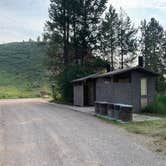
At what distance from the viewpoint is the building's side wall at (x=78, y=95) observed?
88.6ft

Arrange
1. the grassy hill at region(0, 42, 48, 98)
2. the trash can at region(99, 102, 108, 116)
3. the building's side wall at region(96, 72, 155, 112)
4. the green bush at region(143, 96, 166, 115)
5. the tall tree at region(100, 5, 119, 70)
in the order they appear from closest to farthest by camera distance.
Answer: the trash can at region(99, 102, 108, 116), the green bush at region(143, 96, 166, 115), the building's side wall at region(96, 72, 155, 112), the tall tree at region(100, 5, 119, 70), the grassy hill at region(0, 42, 48, 98)

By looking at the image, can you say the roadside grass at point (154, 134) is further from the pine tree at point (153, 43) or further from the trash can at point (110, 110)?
the pine tree at point (153, 43)

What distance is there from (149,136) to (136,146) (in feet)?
5.77

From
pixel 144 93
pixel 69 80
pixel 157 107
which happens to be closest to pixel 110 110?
pixel 157 107

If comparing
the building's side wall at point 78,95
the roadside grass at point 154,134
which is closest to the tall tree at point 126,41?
the building's side wall at point 78,95

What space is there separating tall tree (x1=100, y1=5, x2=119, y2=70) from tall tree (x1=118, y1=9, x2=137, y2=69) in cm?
74

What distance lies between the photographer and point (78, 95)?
2812cm

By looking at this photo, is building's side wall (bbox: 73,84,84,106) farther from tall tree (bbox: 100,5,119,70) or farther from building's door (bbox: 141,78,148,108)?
tall tree (bbox: 100,5,119,70)

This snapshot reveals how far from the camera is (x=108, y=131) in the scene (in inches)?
440

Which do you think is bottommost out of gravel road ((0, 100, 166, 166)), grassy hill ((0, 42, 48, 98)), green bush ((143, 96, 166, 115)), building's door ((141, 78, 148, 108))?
gravel road ((0, 100, 166, 166))

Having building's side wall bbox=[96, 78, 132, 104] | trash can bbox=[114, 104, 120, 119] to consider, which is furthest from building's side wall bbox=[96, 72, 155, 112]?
trash can bbox=[114, 104, 120, 119]

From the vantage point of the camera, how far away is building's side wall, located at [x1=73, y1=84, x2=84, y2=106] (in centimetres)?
2701

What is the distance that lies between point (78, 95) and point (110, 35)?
1503 centimetres

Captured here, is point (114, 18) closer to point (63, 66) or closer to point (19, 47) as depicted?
point (63, 66)
